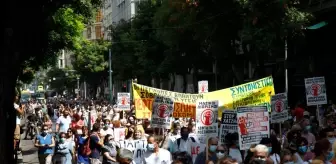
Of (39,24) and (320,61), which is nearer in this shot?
(39,24)

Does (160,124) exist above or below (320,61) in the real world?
below

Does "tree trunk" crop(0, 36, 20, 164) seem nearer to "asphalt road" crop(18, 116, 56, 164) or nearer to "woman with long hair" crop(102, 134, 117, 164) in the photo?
"woman with long hair" crop(102, 134, 117, 164)

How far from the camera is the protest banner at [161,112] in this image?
1527cm

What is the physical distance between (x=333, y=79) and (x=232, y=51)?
4790mm

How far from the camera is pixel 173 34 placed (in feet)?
119

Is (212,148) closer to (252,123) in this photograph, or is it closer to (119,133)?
(252,123)

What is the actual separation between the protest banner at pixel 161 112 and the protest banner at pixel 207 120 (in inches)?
113

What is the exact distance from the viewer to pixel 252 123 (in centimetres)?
1108

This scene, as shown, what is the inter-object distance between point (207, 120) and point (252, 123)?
1.44m

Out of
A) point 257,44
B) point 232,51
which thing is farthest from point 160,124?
point 232,51

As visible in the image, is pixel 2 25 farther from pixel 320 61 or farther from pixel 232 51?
pixel 320 61

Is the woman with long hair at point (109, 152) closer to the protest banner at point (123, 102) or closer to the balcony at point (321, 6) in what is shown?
the protest banner at point (123, 102)

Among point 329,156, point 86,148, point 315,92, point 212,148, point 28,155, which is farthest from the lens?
point 28,155

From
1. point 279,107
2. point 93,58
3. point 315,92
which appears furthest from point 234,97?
point 93,58
